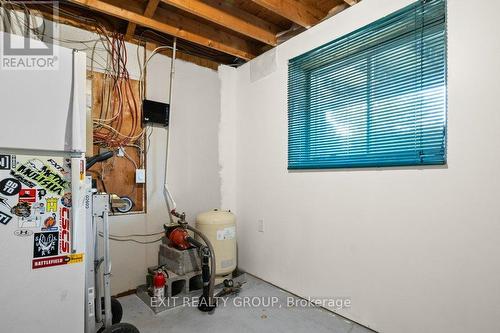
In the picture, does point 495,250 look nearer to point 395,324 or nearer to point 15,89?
point 395,324

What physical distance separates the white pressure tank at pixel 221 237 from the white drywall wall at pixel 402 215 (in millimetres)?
389

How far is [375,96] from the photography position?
2209 millimetres

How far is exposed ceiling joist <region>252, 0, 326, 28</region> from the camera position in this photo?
243 centimetres

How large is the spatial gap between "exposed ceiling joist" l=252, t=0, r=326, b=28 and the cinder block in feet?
7.95

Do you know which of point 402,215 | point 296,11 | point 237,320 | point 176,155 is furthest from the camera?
point 176,155

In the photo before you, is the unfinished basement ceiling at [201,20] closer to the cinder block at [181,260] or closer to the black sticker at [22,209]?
the black sticker at [22,209]

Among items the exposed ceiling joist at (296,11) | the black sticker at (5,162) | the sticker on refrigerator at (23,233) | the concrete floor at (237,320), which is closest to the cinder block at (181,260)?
the concrete floor at (237,320)

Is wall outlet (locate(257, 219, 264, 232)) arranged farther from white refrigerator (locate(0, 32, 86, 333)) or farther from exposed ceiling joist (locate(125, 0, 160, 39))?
exposed ceiling joist (locate(125, 0, 160, 39))

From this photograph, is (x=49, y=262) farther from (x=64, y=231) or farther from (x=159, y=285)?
(x=159, y=285)

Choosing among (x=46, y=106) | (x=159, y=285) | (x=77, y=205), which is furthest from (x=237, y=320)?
(x=46, y=106)

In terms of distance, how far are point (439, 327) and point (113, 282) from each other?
2.75 meters

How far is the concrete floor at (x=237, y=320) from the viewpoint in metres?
2.21

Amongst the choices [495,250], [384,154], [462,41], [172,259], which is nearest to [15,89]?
[172,259]

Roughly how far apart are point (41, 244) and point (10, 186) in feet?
1.11
